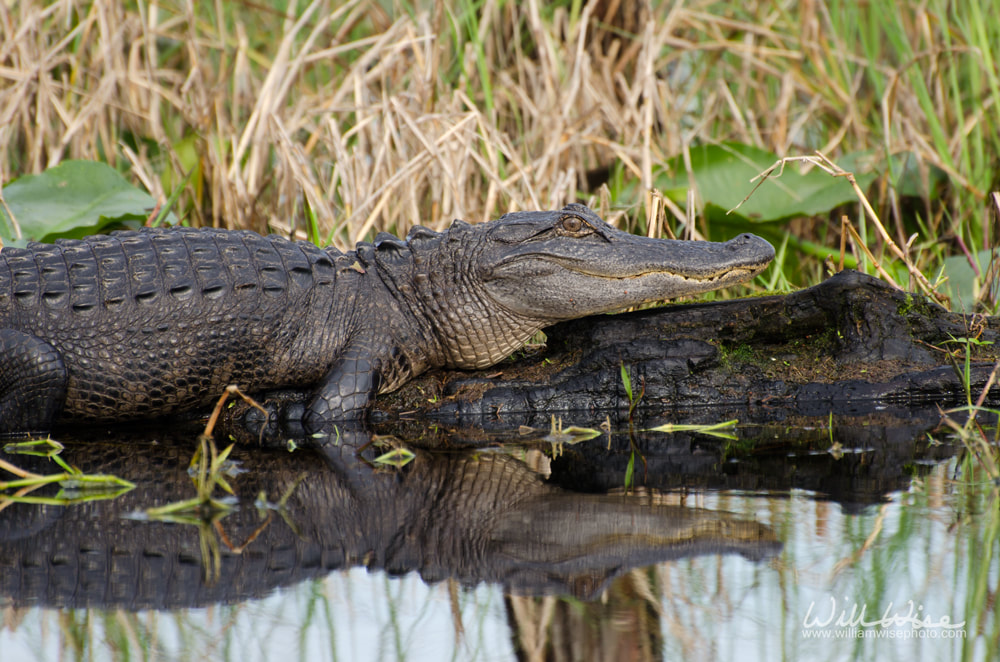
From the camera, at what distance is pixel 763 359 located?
414 cm

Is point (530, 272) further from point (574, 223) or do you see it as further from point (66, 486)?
point (66, 486)

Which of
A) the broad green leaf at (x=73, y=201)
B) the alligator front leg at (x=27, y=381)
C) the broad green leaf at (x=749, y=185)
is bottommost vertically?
the alligator front leg at (x=27, y=381)

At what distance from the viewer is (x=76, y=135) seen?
624cm

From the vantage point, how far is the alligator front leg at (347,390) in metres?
3.93

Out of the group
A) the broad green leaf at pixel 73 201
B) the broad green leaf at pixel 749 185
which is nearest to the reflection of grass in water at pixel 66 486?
the broad green leaf at pixel 73 201

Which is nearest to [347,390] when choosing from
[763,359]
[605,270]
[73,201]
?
[605,270]

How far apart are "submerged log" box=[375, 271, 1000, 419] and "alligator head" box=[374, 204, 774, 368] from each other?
167 millimetres

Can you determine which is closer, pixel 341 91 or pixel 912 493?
pixel 912 493

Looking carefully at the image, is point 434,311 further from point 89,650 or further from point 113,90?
point 113,90

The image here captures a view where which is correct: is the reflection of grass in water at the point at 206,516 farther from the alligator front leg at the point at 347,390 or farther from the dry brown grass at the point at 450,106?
the dry brown grass at the point at 450,106

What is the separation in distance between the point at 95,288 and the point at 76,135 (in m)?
2.87

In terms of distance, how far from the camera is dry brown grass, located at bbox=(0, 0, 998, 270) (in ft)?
19.3

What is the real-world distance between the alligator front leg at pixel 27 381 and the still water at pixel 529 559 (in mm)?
507

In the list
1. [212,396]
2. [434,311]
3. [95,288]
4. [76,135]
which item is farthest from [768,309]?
[76,135]
